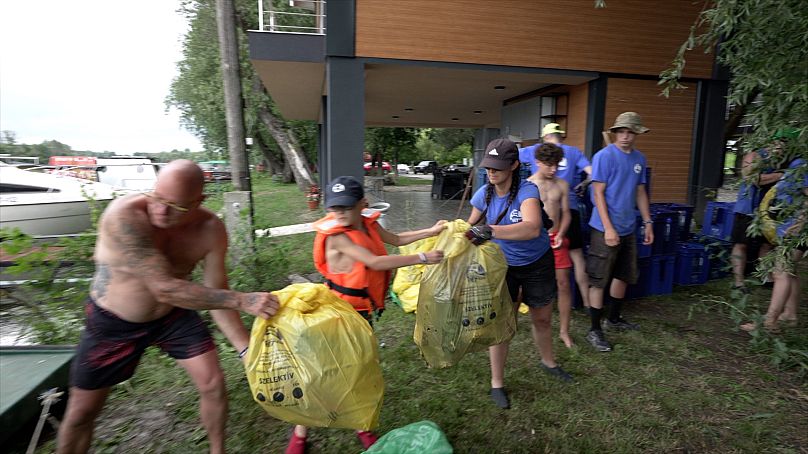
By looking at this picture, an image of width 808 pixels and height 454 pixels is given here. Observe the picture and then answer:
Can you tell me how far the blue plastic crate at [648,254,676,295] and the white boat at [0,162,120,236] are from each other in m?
7.79

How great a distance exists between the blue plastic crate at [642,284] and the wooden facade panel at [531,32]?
362 cm

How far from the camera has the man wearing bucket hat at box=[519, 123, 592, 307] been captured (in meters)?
3.85

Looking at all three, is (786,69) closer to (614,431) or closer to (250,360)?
(614,431)

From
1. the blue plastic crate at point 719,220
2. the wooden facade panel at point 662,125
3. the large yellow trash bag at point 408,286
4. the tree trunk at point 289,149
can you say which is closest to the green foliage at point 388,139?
the tree trunk at point 289,149

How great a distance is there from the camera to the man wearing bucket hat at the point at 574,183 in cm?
385

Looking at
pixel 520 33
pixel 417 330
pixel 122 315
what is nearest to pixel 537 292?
pixel 417 330

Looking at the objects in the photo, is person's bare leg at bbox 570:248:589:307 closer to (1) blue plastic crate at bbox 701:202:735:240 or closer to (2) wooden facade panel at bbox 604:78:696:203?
(1) blue plastic crate at bbox 701:202:735:240

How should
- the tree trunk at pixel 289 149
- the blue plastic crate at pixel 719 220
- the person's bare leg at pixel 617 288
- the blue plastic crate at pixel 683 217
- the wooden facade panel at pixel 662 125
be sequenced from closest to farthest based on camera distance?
the person's bare leg at pixel 617 288 < the blue plastic crate at pixel 683 217 < the blue plastic crate at pixel 719 220 < the wooden facade panel at pixel 662 125 < the tree trunk at pixel 289 149

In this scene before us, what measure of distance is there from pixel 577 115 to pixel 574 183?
399cm

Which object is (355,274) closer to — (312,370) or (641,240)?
(312,370)

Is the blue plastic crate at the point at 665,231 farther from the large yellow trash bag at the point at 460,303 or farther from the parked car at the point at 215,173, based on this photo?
the parked car at the point at 215,173

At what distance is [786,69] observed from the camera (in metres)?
2.39

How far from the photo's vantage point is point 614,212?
3506 millimetres

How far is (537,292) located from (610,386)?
0.95 meters
